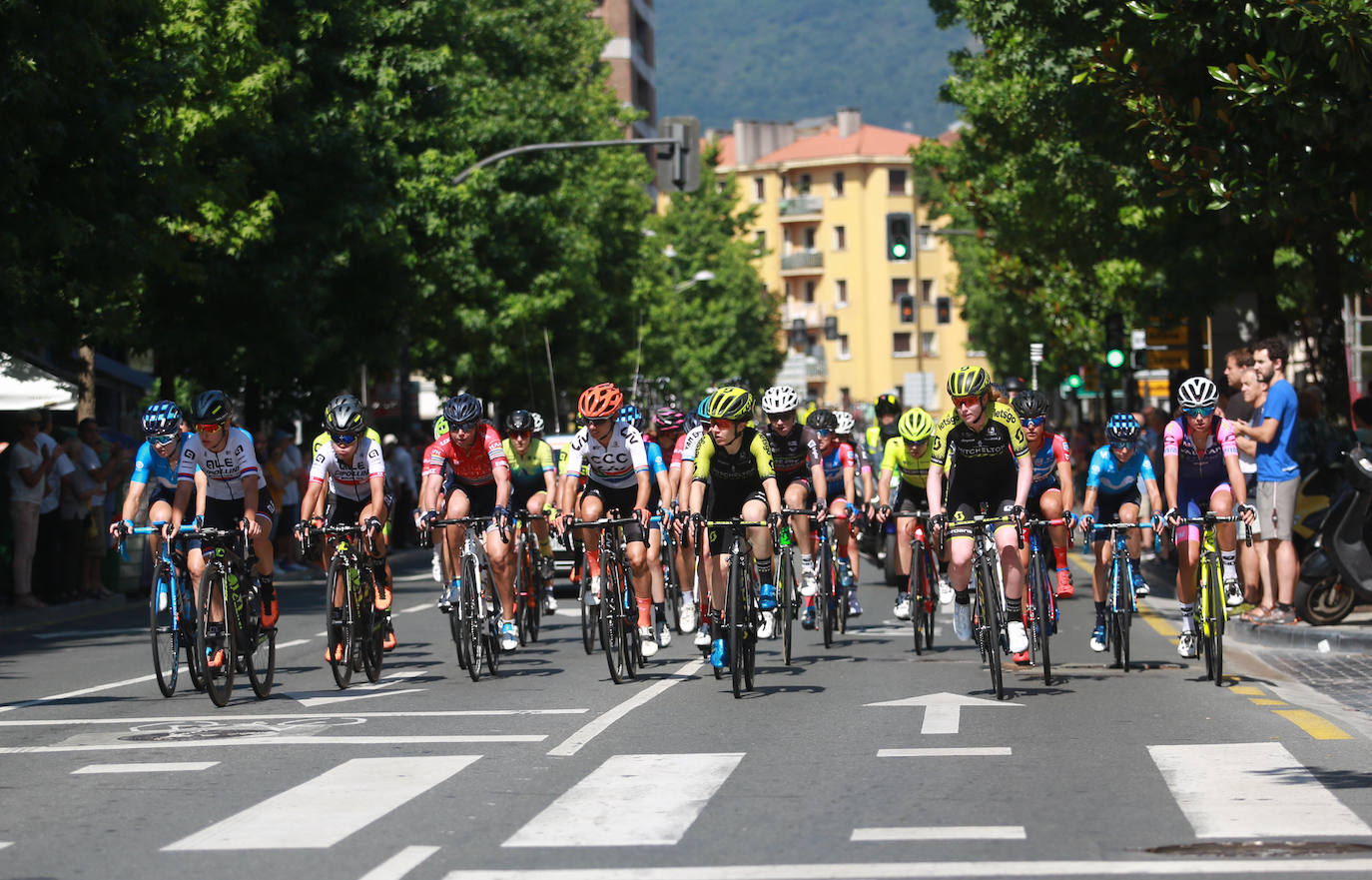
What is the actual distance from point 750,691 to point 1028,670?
224cm

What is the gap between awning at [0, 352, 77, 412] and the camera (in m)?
22.3

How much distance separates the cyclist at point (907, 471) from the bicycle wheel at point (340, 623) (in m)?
4.58

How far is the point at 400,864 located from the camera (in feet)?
24.6

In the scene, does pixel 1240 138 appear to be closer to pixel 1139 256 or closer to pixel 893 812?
pixel 893 812

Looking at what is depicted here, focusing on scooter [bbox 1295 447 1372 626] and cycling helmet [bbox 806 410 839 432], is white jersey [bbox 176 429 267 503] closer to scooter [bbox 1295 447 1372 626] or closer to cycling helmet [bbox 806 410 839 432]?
cycling helmet [bbox 806 410 839 432]

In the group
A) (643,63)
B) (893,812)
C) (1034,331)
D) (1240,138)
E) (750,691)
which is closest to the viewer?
(893,812)

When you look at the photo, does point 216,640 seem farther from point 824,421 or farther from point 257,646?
point 824,421

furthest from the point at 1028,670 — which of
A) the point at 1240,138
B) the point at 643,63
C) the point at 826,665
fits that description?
the point at 643,63

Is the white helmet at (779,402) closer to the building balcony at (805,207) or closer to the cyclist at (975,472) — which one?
the cyclist at (975,472)

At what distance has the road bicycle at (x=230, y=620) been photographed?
12.8 m

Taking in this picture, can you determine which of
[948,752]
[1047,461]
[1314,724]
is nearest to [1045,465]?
[1047,461]

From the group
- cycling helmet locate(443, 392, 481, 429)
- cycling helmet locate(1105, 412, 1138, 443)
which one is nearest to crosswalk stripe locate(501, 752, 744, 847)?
cycling helmet locate(443, 392, 481, 429)

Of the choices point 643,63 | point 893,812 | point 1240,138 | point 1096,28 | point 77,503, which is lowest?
point 893,812

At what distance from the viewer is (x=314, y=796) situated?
9141mm
